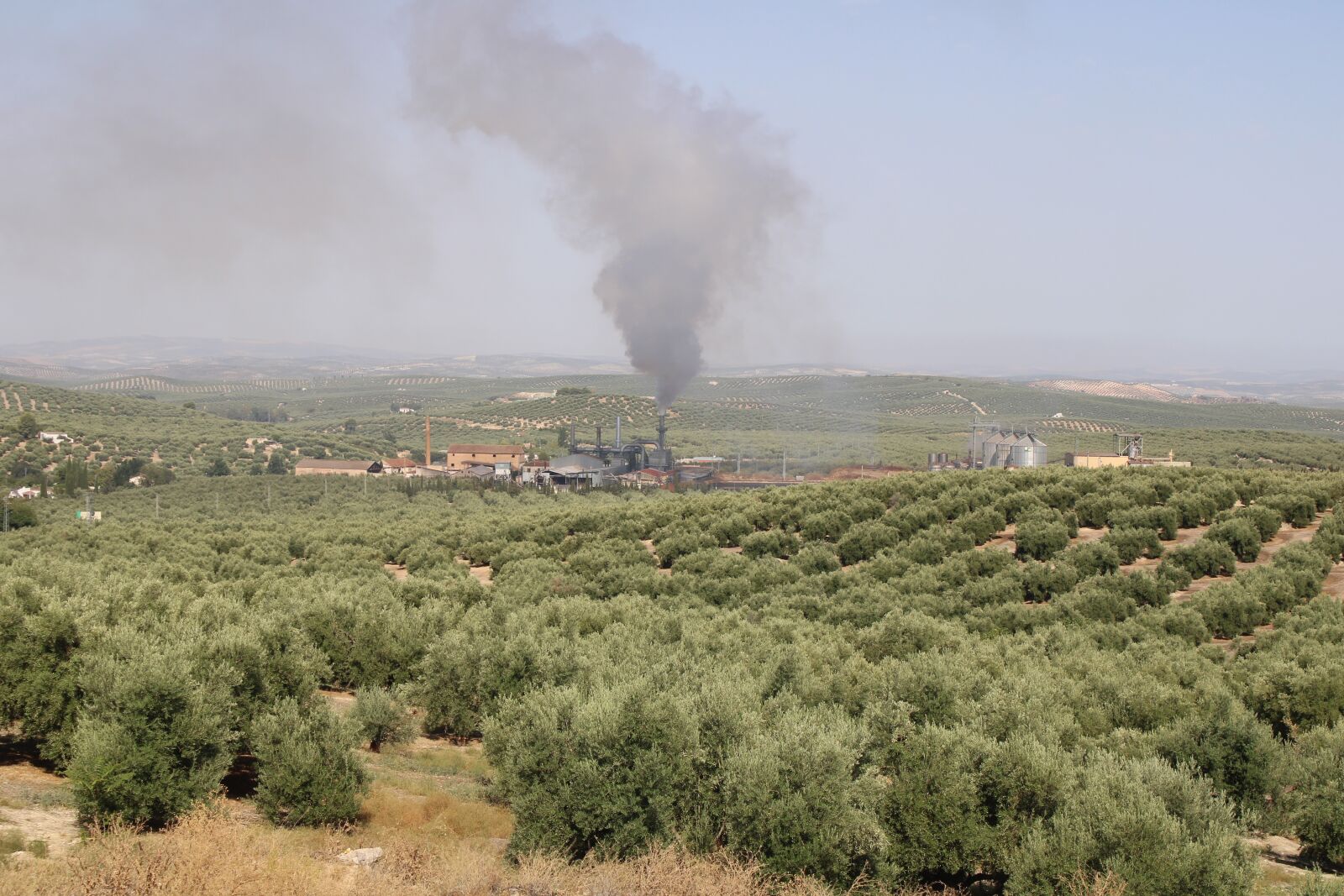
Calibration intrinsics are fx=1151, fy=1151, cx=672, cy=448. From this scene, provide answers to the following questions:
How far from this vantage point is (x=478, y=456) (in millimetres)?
79188

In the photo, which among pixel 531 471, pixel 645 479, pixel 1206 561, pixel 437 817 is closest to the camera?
pixel 437 817

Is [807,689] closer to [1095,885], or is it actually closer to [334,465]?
[1095,885]

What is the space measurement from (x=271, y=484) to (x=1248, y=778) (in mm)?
55760

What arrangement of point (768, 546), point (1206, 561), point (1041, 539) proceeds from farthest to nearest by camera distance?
point (768, 546)
point (1041, 539)
point (1206, 561)

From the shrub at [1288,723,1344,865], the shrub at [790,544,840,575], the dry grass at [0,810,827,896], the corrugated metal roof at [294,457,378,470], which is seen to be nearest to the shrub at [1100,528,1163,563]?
the shrub at [790,544,840,575]

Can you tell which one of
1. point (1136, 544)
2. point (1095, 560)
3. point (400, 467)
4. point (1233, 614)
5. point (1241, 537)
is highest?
point (1241, 537)

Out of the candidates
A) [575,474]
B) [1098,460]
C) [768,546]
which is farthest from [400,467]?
[768,546]

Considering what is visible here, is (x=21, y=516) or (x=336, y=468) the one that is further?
(x=336, y=468)

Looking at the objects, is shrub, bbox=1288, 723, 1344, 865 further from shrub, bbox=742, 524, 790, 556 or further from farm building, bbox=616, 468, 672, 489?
farm building, bbox=616, 468, 672, 489

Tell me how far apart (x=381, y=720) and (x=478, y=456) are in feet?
215

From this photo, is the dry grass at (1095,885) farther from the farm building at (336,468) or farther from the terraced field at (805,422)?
the farm building at (336,468)

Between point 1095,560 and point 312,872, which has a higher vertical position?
point 1095,560

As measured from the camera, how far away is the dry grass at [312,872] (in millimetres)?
7637

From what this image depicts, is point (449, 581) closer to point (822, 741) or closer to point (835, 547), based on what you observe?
point (835, 547)
